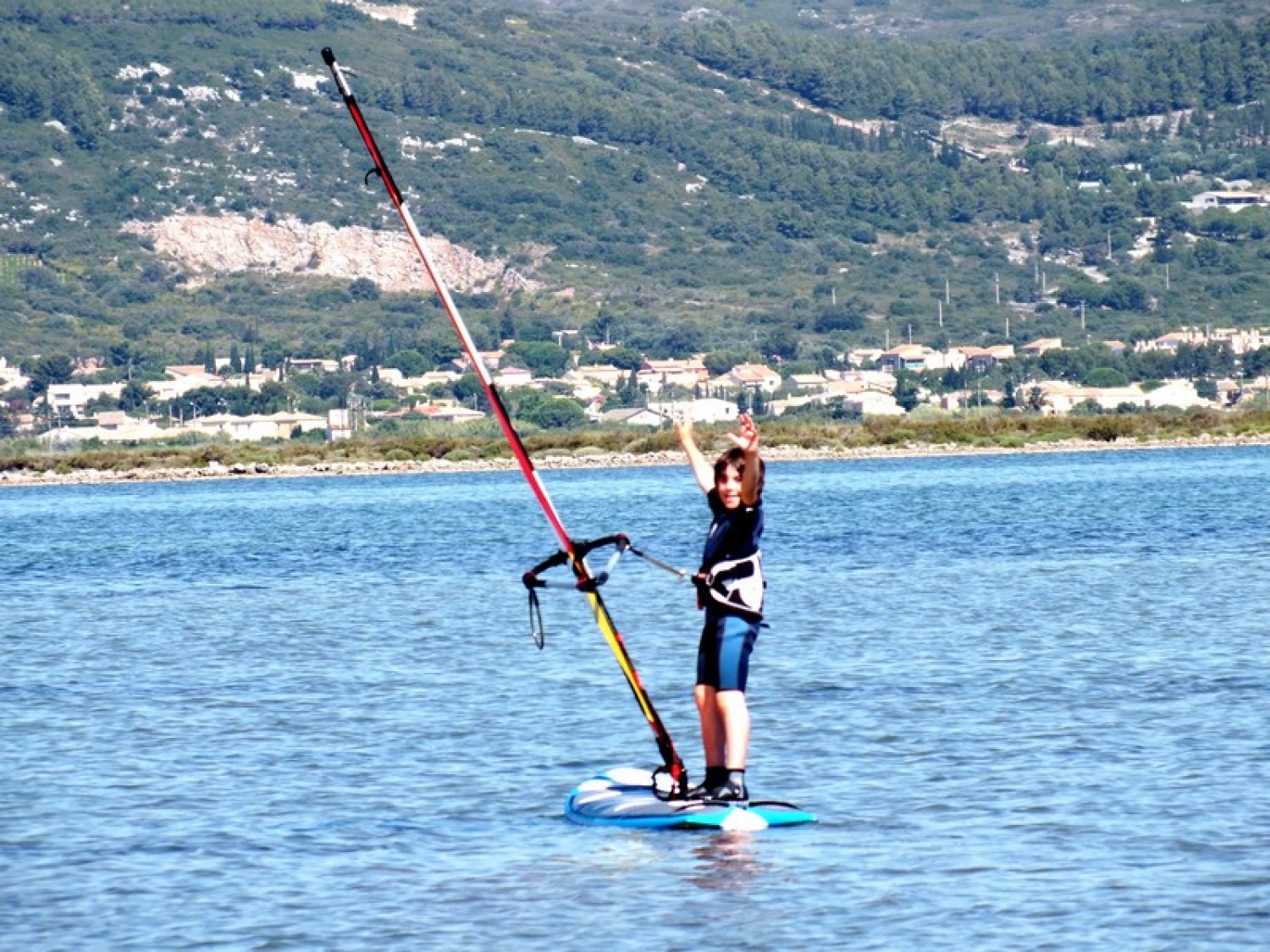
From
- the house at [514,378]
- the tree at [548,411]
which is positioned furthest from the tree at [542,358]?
the tree at [548,411]

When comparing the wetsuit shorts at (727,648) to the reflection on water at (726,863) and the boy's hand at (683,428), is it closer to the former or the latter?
the reflection on water at (726,863)

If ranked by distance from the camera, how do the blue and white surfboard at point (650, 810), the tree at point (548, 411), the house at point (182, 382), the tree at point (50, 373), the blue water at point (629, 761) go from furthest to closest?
the tree at point (50, 373)
the house at point (182, 382)
the tree at point (548, 411)
the blue and white surfboard at point (650, 810)
the blue water at point (629, 761)

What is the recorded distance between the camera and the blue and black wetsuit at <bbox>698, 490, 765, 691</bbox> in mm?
11867

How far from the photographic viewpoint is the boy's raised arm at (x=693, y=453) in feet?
38.8

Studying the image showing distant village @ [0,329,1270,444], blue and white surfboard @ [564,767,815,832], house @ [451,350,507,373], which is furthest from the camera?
house @ [451,350,507,373]

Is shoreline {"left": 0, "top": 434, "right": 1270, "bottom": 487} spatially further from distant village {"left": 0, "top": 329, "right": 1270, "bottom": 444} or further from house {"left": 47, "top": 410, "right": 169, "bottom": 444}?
house {"left": 47, "top": 410, "right": 169, "bottom": 444}

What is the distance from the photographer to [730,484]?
11742 millimetres

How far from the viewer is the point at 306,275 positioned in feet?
656

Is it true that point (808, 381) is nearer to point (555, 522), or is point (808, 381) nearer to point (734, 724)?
point (555, 522)

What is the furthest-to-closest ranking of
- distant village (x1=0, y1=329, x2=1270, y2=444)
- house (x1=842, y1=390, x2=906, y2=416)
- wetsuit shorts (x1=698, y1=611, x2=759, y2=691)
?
house (x1=842, y1=390, x2=906, y2=416)
distant village (x1=0, y1=329, x2=1270, y2=444)
wetsuit shorts (x1=698, y1=611, x2=759, y2=691)

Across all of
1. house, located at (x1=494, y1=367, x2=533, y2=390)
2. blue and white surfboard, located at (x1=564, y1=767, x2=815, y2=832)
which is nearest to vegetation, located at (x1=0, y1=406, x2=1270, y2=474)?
house, located at (x1=494, y1=367, x2=533, y2=390)

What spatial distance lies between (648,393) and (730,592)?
143m

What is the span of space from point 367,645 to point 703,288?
16923 centimetres

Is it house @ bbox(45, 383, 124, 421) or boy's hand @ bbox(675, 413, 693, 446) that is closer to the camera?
boy's hand @ bbox(675, 413, 693, 446)
